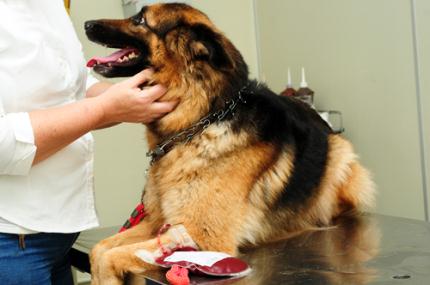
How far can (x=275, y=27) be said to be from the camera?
3166 mm

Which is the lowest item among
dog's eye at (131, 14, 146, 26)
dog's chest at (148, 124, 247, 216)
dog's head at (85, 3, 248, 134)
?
dog's chest at (148, 124, 247, 216)

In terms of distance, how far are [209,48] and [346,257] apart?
61 cm

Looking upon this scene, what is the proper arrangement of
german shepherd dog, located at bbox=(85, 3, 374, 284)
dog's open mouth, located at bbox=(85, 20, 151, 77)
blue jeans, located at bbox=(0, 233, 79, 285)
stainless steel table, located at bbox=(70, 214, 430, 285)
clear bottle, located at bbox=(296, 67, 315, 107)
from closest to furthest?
stainless steel table, located at bbox=(70, 214, 430, 285) → blue jeans, located at bbox=(0, 233, 79, 285) → german shepherd dog, located at bbox=(85, 3, 374, 284) → dog's open mouth, located at bbox=(85, 20, 151, 77) → clear bottle, located at bbox=(296, 67, 315, 107)

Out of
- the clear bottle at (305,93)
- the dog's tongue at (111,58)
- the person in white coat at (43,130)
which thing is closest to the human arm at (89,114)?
the person in white coat at (43,130)

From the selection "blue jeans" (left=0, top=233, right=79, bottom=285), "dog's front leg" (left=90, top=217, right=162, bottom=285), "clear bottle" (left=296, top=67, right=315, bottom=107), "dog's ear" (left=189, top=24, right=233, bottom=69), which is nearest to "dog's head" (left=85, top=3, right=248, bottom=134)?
"dog's ear" (left=189, top=24, right=233, bottom=69)

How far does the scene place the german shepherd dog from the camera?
51.6 inches

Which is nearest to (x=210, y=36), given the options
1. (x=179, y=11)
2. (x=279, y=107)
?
(x=179, y=11)

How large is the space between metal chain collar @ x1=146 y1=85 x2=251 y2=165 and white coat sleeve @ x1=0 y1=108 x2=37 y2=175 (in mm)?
370

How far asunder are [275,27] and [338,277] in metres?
2.31

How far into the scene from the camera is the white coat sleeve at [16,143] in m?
1.10

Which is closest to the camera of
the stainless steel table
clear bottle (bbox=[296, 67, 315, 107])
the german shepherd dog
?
the stainless steel table

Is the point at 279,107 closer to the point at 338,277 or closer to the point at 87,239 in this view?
the point at 338,277

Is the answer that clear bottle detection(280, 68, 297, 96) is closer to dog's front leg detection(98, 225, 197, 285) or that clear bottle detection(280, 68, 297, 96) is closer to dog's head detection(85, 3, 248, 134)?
dog's head detection(85, 3, 248, 134)

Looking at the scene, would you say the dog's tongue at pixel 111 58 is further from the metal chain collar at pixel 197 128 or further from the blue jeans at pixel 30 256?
the blue jeans at pixel 30 256
